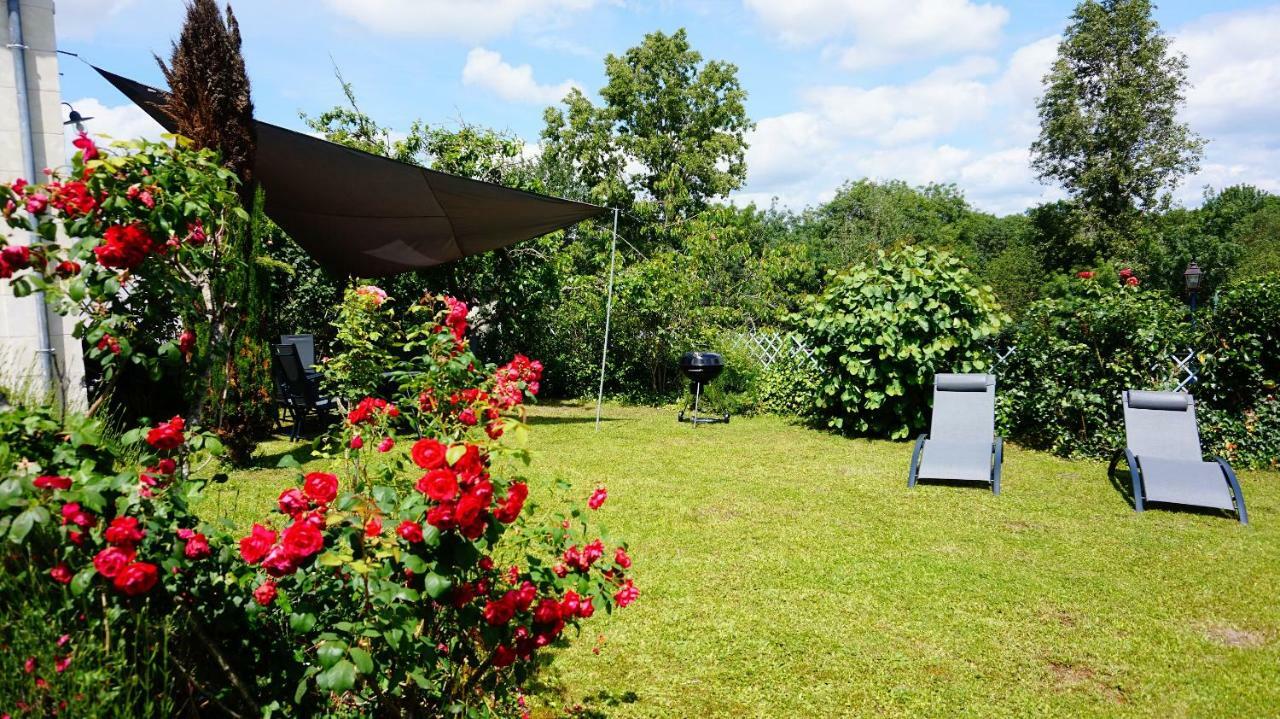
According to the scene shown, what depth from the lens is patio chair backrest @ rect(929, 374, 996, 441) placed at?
17.9 feet

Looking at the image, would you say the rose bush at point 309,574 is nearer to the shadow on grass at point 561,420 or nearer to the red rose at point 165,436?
the red rose at point 165,436

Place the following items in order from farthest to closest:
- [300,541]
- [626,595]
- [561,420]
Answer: [561,420] → [626,595] → [300,541]

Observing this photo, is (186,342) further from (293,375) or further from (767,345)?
(767,345)

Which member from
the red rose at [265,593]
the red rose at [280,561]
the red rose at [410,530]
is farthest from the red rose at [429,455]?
the red rose at [265,593]

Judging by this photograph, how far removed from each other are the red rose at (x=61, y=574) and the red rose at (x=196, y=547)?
0.20 m

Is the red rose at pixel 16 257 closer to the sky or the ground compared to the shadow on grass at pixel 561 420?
closer to the sky

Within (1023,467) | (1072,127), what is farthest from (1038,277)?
(1023,467)

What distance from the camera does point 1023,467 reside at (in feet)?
18.7

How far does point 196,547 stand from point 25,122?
19.1 ft

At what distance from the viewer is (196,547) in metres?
1.48

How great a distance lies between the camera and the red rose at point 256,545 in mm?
1412

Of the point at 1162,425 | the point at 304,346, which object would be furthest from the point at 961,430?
the point at 304,346

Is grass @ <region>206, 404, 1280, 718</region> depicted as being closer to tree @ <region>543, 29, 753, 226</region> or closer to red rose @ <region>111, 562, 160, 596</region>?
red rose @ <region>111, 562, 160, 596</region>

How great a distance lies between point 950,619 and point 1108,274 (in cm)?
457
